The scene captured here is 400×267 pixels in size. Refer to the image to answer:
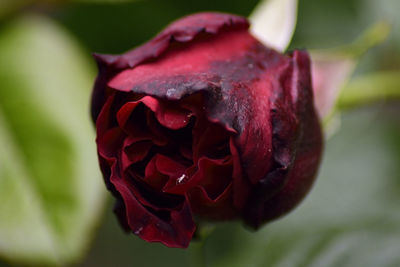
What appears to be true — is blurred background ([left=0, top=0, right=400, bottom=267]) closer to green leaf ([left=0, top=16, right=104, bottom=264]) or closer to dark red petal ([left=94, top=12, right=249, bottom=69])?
green leaf ([left=0, top=16, right=104, bottom=264])

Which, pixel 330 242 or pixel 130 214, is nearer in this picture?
pixel 130 214

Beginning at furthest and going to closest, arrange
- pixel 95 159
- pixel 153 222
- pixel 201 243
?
pixel 95 159, pixel 201 243, pixel 153 222

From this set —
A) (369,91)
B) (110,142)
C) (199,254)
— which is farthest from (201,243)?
(369,91)

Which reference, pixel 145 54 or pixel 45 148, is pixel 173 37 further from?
pixel 45 148

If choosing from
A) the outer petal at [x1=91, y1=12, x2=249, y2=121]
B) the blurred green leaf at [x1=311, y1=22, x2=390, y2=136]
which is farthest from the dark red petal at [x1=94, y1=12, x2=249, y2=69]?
the blurred green leaf at [x1=311, y1=22, x2=390, y2=136]

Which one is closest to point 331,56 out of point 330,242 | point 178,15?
point 330,242

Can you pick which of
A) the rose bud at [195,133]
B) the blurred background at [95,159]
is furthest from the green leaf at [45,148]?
the rose bud at [195,133]

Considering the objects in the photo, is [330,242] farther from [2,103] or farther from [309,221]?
[2,103]
